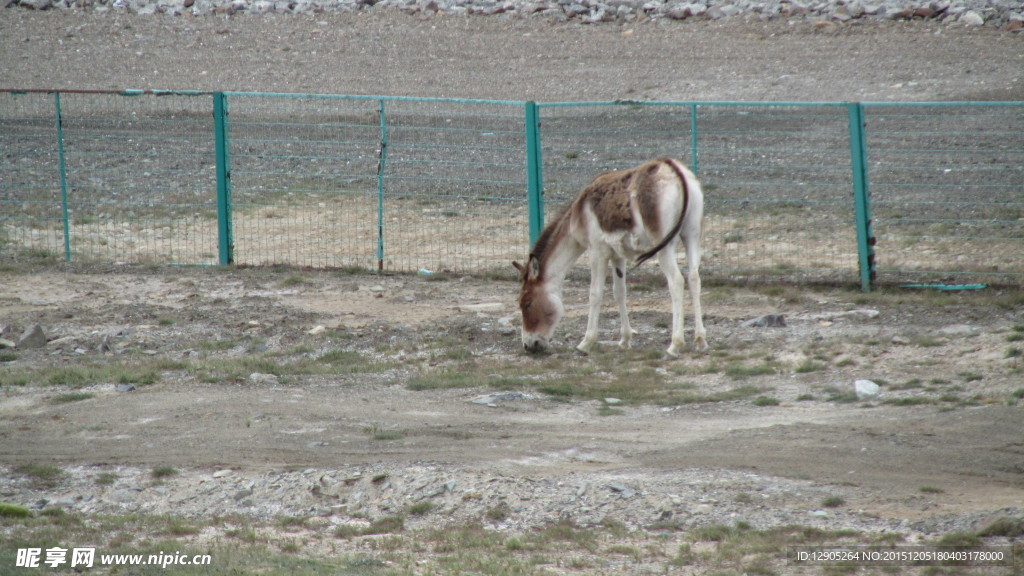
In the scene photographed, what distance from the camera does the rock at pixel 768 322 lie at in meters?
10.4

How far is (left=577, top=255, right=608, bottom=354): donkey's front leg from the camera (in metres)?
9.92

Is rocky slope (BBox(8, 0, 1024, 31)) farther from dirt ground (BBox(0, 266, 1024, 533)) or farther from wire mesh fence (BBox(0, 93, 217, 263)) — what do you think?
dirt ground (BBox(0, 266, 1024, 533))

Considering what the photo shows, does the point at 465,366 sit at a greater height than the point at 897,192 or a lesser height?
lesser

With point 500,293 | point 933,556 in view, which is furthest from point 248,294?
point 933,556

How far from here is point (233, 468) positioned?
6980mm

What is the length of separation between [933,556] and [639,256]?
4.88 metres

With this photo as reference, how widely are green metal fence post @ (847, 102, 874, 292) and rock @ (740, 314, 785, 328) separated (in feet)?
5.27

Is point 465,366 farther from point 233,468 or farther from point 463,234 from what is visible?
point 463,234

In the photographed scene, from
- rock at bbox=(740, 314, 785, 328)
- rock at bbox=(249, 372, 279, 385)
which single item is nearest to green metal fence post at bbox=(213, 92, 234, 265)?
rock at bbox=(249, 372, 279, 385)

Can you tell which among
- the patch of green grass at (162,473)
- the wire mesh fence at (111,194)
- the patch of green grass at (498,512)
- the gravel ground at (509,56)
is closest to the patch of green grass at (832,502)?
the patch of green grass at (498,512)

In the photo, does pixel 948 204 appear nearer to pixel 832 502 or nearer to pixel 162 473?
pixel 832 502

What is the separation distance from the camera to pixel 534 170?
12.6 m

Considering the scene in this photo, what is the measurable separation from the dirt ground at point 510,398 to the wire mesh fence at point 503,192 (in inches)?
49.1

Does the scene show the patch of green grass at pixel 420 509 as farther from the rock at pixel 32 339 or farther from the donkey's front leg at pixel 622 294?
the rock at pixel 32 339
